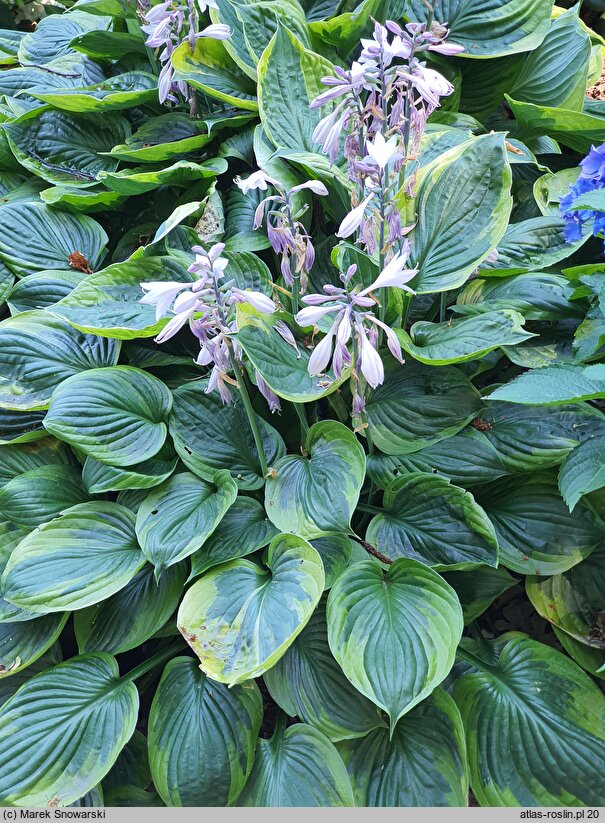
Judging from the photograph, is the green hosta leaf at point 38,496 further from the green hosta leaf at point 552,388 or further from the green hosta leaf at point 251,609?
the green hosta leaf at point 552,388

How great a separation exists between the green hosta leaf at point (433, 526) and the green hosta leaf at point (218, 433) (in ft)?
1.04

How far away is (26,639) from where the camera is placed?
146cm

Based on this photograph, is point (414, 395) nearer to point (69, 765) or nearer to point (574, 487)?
point (574, 487)

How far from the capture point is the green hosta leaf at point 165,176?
1.87 m

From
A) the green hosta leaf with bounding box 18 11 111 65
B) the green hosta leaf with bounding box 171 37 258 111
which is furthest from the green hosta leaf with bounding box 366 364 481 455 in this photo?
the green hosta leaf with bounding box 18 11 111 65

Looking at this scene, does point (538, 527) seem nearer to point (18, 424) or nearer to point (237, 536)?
point (237, 536)

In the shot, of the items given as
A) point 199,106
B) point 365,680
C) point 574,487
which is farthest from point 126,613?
point 199,106

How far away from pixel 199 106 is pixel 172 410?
1.25m

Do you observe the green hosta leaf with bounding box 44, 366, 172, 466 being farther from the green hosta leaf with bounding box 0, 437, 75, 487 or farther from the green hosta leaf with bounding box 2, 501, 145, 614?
the green hosta leaf with bounding box 0, 437, 75, 487

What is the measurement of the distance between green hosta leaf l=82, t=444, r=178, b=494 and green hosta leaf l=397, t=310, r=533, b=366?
64cm

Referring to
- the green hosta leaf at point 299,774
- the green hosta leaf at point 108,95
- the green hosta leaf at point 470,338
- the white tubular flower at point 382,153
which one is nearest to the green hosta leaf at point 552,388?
the green hosta leaf at point 470,338

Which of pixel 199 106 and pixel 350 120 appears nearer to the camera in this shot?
pixel 350 120

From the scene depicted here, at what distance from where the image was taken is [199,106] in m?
2.26
